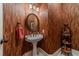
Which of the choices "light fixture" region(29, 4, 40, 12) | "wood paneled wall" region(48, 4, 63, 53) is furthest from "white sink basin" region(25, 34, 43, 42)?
"light fixture" region(29, 4, 40, 12)

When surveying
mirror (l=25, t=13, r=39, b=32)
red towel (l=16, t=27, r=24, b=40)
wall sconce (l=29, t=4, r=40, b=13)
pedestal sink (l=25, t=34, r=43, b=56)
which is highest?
wall sconce (l=29, t=4, r=40, b=13)

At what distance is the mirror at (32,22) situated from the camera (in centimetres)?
179

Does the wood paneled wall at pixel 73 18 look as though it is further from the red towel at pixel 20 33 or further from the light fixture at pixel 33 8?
the red towel at pixel 20 33

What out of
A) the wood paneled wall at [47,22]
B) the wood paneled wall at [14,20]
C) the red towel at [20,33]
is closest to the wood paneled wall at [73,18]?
the wood paneled wall at [47,22]

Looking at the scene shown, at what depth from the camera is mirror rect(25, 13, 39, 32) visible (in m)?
1.79

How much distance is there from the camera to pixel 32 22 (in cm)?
179

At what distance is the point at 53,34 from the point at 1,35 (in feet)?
1.89

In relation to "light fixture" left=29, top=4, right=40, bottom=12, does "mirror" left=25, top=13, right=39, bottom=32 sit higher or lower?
lower

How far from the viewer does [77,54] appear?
1.83 m

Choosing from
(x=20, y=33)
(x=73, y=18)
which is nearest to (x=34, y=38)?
(x=20, y=33)

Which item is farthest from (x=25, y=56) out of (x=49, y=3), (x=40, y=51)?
(x=49, y=3)

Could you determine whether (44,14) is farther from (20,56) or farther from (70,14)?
(20,56)

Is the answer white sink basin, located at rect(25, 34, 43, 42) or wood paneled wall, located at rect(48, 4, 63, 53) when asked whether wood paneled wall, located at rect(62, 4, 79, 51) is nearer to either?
wood paneled wall, located at rect(48, 4, 63, 53)

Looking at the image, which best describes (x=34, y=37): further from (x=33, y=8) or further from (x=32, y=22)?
(x=33, y=8)
